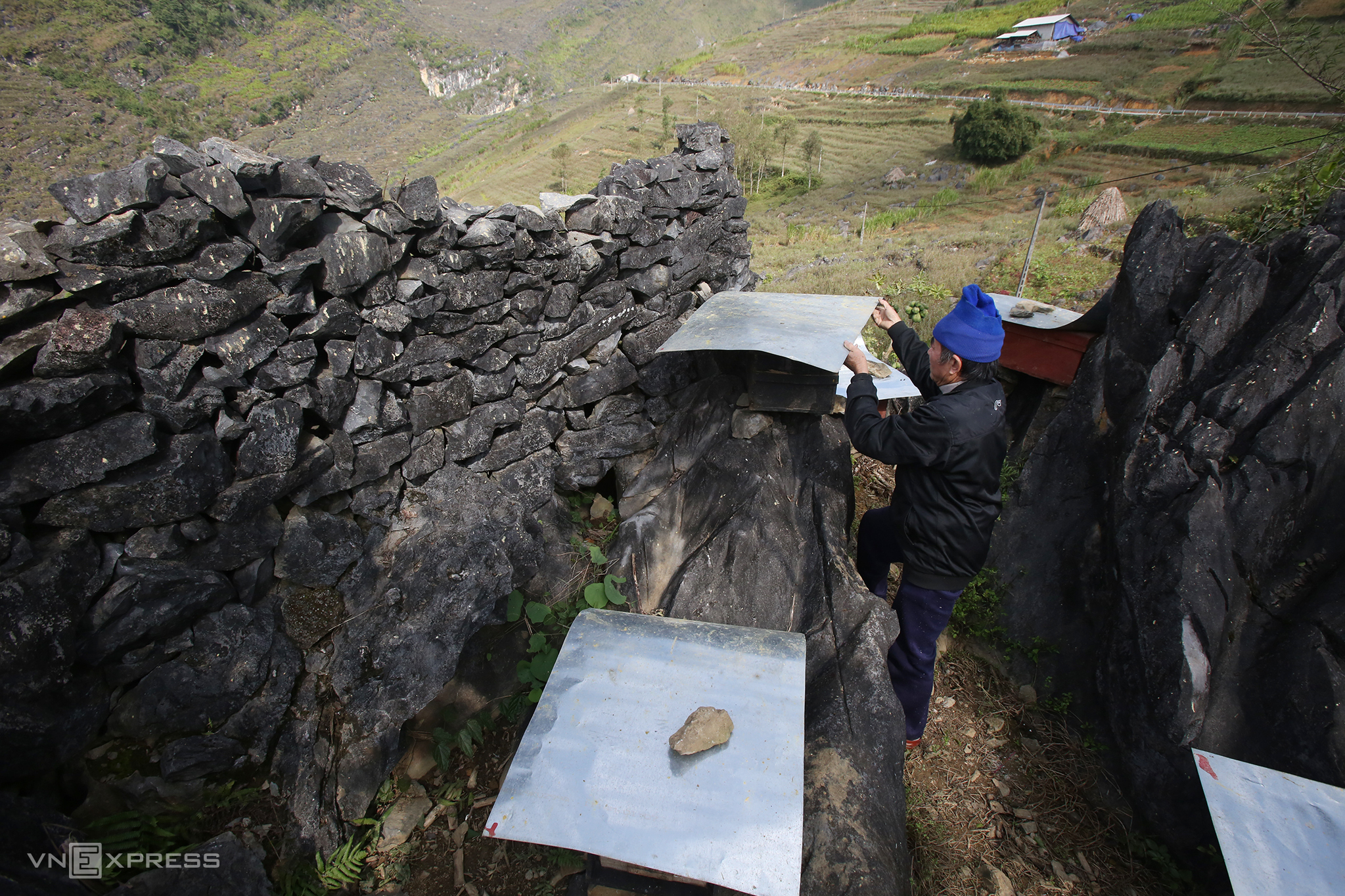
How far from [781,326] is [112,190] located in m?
3.67

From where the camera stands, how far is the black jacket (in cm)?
304

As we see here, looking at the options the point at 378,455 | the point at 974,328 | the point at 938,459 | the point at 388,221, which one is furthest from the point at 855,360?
the point at 378,455

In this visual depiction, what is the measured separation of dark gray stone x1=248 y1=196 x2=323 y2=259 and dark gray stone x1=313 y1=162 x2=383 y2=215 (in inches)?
6.8

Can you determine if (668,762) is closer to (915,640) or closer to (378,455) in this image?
(915,640)

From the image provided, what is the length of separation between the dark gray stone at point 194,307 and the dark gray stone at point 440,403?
1102 millimetres

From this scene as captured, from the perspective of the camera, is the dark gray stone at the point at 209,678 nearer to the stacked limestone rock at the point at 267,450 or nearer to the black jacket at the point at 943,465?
the stacked limestone rock at the point at 267,450

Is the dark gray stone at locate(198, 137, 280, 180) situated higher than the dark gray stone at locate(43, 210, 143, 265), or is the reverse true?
the dark gray stone at locate(198, 137, 280, 180)

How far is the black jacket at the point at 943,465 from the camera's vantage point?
3039 millimetres

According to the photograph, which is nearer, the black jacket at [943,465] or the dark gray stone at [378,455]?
the black jacket at [943,465]

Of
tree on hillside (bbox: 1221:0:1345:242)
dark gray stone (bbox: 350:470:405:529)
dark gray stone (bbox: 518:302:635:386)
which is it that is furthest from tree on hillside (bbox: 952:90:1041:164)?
dark gray stone (bbox: 350:470:405:529)

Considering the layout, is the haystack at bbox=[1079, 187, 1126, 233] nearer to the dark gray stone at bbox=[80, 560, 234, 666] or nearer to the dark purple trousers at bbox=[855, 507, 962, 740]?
the dark purple trousers at bbox=[855, 507, 962, 740]

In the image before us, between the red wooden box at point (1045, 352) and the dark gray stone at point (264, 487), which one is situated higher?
the dark gray stone at point (264, 487)

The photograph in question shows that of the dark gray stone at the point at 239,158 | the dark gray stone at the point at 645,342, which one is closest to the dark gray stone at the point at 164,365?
the dark gray stone at the point at 239,158

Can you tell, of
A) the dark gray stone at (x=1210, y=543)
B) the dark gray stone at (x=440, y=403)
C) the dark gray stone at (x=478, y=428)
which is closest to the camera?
the dark gray stone at (x=1210, y=543)
